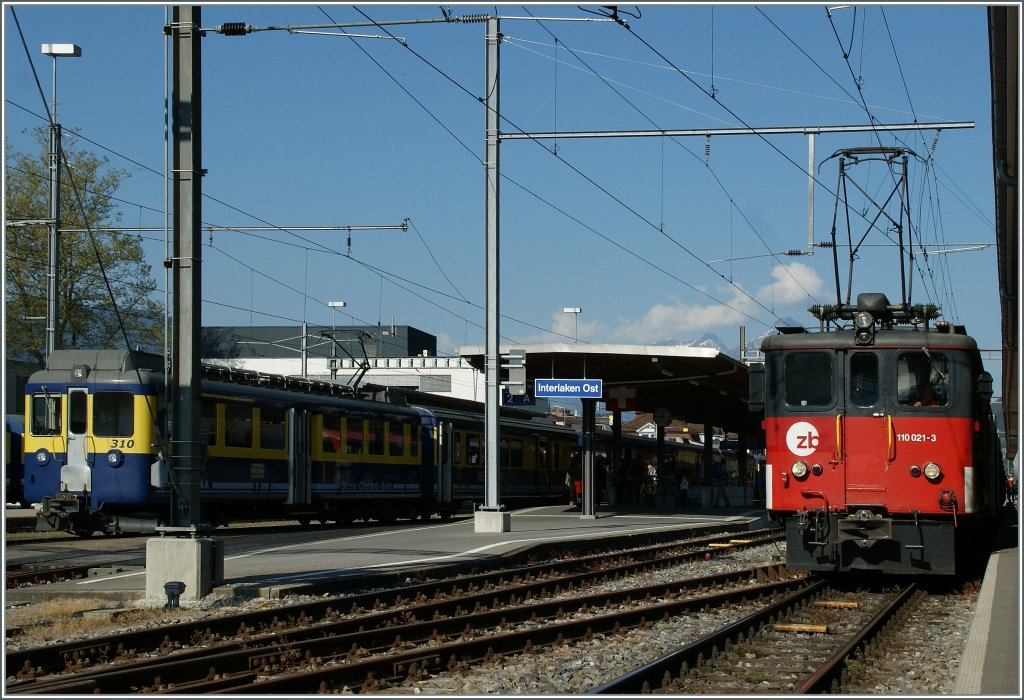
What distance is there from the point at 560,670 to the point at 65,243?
116 feet

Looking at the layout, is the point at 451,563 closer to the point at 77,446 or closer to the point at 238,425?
the point at 238,425

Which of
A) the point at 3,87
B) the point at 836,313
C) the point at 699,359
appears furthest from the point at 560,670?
the point at 699,359

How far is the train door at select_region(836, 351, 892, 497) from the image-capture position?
1369 cm

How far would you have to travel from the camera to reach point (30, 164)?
40.4m

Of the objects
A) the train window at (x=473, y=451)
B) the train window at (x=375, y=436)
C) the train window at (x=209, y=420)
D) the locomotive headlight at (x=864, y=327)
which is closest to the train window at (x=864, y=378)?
the locomotive headlight at (x=864, y=327)

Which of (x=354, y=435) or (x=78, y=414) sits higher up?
(x=78, y=414)

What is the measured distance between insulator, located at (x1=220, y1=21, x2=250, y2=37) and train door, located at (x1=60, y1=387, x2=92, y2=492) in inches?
394

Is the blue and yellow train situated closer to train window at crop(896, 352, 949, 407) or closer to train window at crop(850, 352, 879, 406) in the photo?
train window at crop(850, 352, 879, 406)

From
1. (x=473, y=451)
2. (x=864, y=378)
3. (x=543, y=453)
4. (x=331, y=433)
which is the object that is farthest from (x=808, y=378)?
(x=543, y=453)

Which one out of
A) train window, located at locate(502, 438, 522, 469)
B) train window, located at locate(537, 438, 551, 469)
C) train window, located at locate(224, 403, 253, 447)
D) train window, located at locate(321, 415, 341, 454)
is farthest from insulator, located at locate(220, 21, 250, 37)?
train window, located at locate(537, 438, 551, 469)

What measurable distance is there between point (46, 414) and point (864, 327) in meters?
13.9

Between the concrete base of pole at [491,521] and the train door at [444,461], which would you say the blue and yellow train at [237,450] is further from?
the concrete base of pole at [491,521]

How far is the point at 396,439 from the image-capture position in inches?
1134

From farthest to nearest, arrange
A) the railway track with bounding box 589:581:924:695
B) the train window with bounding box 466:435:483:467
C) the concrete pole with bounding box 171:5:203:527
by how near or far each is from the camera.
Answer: the train window with bounding box 466:435:483:467 < the concrete pole with bounding box 171:5:203:527 < the railway track with bounding box 589:581:924:695
